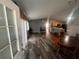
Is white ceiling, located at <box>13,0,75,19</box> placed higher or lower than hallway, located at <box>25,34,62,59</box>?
higher

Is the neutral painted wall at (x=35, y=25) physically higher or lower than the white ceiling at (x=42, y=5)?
lower

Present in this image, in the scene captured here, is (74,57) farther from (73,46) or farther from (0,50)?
(0,50)

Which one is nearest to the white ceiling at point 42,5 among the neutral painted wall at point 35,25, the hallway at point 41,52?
the hallway at point 41,52

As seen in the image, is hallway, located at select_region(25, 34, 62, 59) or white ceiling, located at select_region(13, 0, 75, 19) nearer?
white ceiling, located at select_region(13, 0, 75, 19)

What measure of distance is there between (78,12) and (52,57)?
5.08 meters

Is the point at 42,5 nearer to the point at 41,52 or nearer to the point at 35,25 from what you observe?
the point at 41,52

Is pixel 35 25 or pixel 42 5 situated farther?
pixel 35 25

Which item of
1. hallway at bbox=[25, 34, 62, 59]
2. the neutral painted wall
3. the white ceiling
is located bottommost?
hallway at bbox=[25, 34, 62, 59]

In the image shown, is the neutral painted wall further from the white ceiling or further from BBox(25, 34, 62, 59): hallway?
BBox(25, 34, 62, 59): hallway

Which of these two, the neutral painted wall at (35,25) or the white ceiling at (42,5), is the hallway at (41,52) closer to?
the white ceiling at (42,5)

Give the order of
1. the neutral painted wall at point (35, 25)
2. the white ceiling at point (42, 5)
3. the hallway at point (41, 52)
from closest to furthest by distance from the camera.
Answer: the white ceiling at point (42, 5)
the hallway at point (41, 52)
the neutral painted wall at point (35, 25)

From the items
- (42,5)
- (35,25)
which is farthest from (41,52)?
(35,25)

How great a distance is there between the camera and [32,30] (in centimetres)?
1135

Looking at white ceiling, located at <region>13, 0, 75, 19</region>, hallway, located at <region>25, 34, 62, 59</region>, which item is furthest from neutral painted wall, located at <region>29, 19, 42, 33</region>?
hallway, located at <region>25, 34, 62, 59</region>
